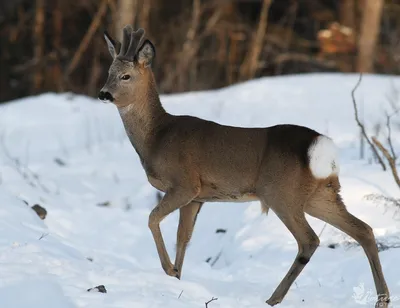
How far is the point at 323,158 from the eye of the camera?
20.8ft

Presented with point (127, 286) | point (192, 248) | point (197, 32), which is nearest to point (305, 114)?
point (192, 248)

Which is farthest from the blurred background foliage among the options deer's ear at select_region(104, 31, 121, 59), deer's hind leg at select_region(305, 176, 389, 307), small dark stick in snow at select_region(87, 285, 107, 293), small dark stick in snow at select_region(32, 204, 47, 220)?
small dark stick in snow at select_region(87, 285, 107, 293)

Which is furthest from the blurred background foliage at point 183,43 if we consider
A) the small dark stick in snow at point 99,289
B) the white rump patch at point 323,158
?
the small dark stick in snow at point 99,289

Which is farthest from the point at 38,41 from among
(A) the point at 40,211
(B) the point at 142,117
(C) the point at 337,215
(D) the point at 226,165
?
(C) the point at 337,215

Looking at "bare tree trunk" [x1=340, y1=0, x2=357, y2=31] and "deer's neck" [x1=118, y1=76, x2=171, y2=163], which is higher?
"deer's neck" [x1=118, y1=76, x2=171, y2=163]

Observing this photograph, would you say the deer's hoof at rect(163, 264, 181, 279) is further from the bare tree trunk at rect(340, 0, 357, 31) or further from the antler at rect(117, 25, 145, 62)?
the bare tree trunk at rect(340, 0, 357, 31)

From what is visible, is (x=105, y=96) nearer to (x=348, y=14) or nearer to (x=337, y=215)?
(x=337, y=215)

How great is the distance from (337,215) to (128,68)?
2.00 metres

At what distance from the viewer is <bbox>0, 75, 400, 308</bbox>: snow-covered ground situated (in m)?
6.05

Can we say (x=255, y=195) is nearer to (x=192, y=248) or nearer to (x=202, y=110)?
(x=192, y=248)

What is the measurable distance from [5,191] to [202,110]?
5.57m

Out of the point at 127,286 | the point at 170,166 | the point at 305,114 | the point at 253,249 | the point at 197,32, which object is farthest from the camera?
the point at 197,32

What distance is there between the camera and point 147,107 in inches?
291

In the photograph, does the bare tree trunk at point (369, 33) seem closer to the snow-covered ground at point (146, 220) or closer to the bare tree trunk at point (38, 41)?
the snow-covered ground at point (146, 220)
